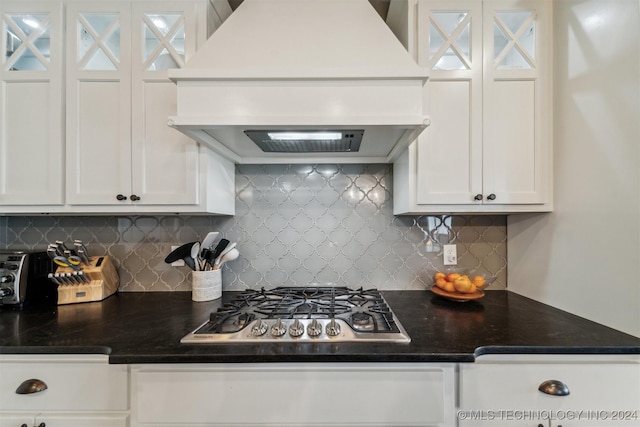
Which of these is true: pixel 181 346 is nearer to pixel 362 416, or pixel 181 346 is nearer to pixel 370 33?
pixel 362 416

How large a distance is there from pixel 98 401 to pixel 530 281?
1.96 metres

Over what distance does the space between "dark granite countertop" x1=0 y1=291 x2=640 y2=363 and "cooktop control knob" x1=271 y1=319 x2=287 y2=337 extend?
0.17 ft

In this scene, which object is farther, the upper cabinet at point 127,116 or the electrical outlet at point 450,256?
the electrical outlet at point 450,256

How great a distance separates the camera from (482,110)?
1241 millimetres

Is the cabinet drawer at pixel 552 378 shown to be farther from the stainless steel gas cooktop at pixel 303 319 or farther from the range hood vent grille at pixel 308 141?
the range hood vent grille at pixel 308 141

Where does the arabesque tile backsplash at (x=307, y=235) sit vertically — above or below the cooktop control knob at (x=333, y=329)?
above

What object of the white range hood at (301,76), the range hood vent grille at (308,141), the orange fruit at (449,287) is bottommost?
the orange fruit at (449,287)

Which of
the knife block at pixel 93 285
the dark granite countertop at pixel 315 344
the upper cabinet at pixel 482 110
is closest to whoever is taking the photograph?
the dark granite countertop at pixel 315 344

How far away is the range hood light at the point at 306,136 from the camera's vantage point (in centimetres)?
114

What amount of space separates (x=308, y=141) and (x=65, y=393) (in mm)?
1303

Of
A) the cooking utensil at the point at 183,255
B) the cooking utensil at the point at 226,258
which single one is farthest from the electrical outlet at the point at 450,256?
the cooking utensil at the point at 183,255

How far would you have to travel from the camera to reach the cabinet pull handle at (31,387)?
88 cm

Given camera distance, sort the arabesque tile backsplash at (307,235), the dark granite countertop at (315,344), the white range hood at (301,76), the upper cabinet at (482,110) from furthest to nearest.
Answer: the arabesque tile backsplash at (307,235), the upper cabinet at (482,110), the white range hood at (301,76), the dark granite countertop at (315,344)

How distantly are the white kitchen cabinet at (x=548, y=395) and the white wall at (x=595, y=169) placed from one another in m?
0.20
